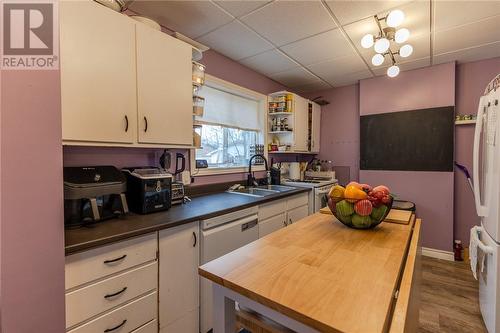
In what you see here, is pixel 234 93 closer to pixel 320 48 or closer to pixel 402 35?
pixel 320 48

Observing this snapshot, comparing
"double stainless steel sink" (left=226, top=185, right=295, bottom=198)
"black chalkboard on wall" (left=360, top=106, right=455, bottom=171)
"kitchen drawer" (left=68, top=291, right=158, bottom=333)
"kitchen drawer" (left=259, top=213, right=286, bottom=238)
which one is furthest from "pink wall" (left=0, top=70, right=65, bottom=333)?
"black chalkboard on wall" (left=360, top=106, right=455, bottom=171)

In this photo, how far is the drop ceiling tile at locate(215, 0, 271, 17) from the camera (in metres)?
1.79

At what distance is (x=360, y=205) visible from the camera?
1187mm

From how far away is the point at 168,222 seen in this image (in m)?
1.46

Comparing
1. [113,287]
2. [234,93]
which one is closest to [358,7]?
[234,93]

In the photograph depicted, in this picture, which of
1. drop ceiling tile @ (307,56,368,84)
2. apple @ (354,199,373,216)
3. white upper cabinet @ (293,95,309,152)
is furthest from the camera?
white upper cabinet @ (293,95,309,152)

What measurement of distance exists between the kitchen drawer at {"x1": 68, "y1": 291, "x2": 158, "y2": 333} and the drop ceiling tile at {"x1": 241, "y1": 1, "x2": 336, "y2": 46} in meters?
2.20

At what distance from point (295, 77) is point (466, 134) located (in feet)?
7.55

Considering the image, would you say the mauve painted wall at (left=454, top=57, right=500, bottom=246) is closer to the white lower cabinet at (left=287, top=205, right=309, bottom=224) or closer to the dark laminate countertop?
the white lower cabinet at (left=287, top=205, right=309, bottom=224)

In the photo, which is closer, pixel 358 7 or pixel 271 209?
pixel 358 7

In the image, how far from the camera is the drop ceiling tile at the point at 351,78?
331 centimetres

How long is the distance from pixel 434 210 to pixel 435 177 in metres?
0.43

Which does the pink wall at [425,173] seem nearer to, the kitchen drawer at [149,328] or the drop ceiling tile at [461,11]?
the drop ceiling tile at [461,11]

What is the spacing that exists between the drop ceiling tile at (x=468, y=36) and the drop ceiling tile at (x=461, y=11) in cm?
11
